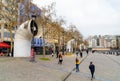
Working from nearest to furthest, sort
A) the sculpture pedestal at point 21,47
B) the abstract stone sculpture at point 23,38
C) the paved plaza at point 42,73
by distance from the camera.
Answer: the paved plaza at point 42,73 → the abstract stone sculpture at point 23,38 → the sculpture pedestal at point 21,47

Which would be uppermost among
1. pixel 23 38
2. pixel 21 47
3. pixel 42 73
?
pixel 23 38

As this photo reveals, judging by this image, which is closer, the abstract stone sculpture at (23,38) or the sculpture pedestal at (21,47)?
the abstract stone sculpture at (23,38)

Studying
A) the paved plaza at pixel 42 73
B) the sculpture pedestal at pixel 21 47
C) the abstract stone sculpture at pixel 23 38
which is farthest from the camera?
the sculpture pedestal at pixel 21 47

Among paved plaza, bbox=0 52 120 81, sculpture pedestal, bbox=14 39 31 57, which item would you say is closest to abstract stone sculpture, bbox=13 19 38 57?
sculpture pedestal, bbox=14 39 31 57

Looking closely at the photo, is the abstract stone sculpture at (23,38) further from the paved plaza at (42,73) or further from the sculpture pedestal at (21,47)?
the paved plaza at (42,73)

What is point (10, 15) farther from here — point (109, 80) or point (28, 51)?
point (109, 80)

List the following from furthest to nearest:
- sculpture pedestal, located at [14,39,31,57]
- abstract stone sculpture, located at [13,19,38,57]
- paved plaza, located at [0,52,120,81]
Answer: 1. sculpture pedestal, located at [14,39,31,57]
2. abstract stone sculpture, located at [13,19,38,57]
3. paved plaza, located at [0,52,120,81]

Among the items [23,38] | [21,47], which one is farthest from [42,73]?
[23,38]

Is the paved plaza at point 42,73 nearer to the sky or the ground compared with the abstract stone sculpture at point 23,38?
nearer to the ground

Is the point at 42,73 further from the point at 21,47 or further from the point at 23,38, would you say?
the point at 23,38

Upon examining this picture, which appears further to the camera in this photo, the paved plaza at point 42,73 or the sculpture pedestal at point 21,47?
the sculpture pedestal at point 21,47

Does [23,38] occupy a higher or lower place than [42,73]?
higher

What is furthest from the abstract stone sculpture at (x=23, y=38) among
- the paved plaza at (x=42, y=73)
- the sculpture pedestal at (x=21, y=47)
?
the paved plaza at (x=42, y=73)

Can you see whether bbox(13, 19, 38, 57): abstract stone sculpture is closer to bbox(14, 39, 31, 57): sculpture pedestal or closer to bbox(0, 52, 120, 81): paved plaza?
bbox(14, 39, 31, 57): sculpture pedestal
